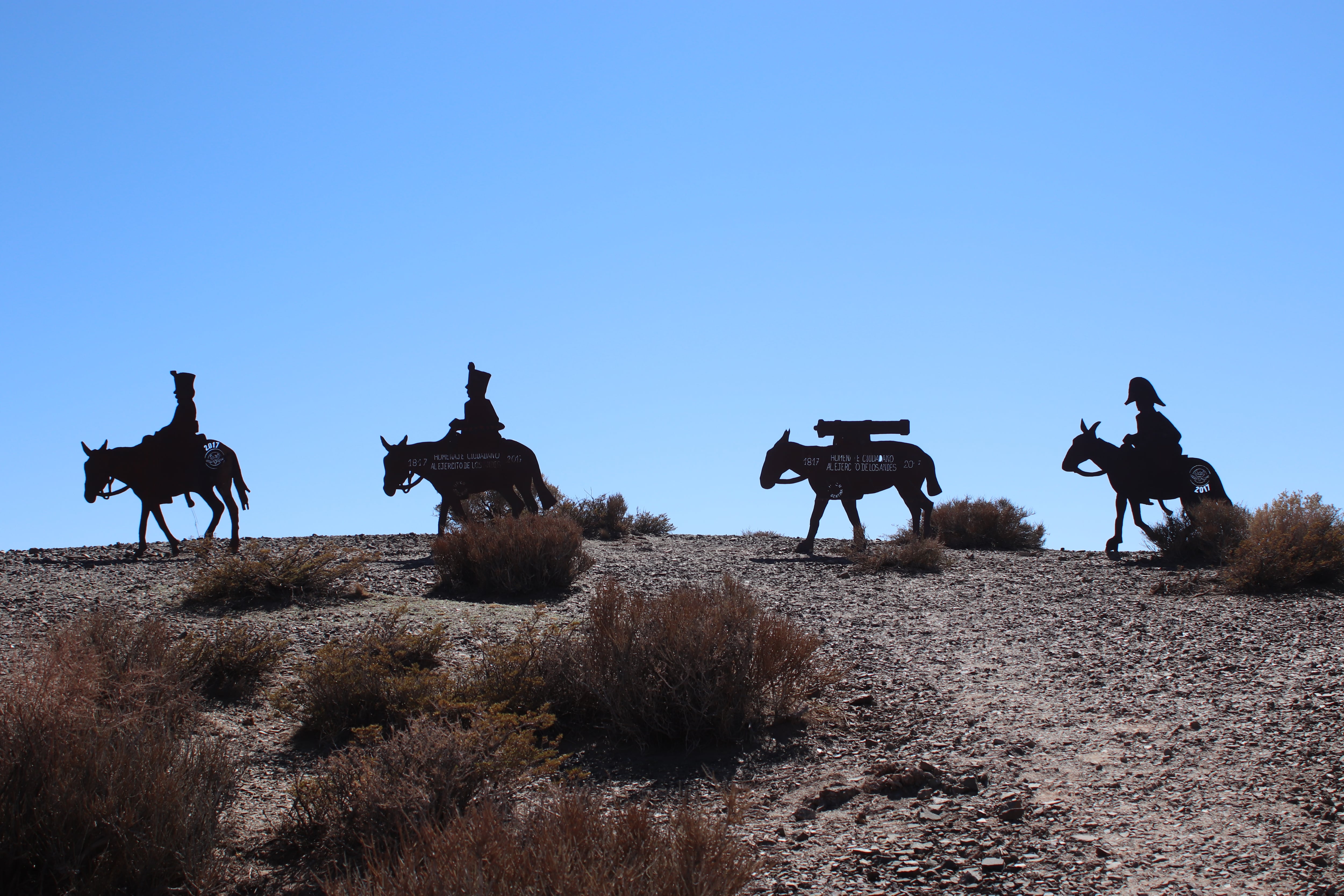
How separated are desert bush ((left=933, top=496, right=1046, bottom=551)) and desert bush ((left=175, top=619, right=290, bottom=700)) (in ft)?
44.8

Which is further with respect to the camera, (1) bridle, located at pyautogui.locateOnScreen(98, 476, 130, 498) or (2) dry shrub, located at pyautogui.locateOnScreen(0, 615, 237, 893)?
(1) bridle, located at pyautogui.locateOnScreen(98, 476, 130, 498)

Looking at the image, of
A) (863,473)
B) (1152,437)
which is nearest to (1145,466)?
(1152,437)

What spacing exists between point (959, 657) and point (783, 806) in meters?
3.60

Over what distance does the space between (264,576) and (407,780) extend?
6.67 m

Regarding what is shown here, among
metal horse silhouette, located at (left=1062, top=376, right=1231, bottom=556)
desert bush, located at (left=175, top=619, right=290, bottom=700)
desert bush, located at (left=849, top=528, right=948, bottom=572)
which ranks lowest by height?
desert bush, located at (left=175, top=619, right=290, bottom=700)

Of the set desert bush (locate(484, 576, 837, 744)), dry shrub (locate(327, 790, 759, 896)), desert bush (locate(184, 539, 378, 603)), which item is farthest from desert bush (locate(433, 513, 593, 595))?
dry shrub (locate(327, 790, 759, 896))

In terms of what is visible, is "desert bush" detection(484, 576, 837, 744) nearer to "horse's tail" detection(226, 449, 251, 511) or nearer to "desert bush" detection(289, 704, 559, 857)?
"desert bush" detection(289, 704, 559, 857)

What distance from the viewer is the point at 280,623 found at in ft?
33.6

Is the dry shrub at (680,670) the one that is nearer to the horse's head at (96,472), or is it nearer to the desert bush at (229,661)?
the desert bush at (229,661)

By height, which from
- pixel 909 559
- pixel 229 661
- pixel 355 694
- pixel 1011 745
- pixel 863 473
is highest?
pixel 863 473

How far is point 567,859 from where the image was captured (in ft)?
12.9

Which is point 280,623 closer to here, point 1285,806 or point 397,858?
point 397,858

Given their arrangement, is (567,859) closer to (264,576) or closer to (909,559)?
(264,576)

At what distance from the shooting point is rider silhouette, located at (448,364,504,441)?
699 inches
